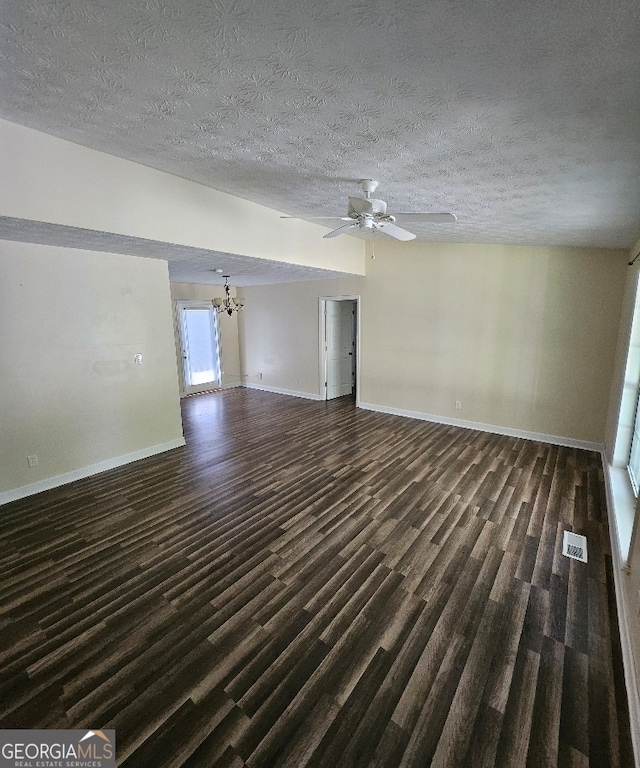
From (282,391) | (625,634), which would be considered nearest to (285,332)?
(282,391)

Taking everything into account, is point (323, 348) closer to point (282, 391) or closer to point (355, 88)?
point (282, 391)

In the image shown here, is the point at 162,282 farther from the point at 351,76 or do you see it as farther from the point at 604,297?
the point at 604,297

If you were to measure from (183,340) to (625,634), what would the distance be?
7.86 meters

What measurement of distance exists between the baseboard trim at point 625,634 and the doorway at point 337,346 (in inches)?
183

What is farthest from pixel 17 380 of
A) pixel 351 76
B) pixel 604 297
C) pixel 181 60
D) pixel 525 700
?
pixel 604 297

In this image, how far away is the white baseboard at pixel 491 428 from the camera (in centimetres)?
455

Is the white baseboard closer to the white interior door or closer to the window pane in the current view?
the white interior door

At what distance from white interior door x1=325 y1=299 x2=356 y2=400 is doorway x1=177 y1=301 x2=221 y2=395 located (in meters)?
3.03

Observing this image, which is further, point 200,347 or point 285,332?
point 200,347

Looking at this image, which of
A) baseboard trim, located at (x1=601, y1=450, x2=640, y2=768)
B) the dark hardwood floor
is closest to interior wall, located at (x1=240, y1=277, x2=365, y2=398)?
the dark hardwood floor

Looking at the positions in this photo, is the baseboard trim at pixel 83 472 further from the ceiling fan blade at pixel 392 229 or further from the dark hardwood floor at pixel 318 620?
the ceiling fan blade at pixel 392 229

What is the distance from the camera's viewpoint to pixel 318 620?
197 centimetres

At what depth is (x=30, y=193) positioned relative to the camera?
2.26 meters

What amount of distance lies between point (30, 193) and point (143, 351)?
219 centimetres
